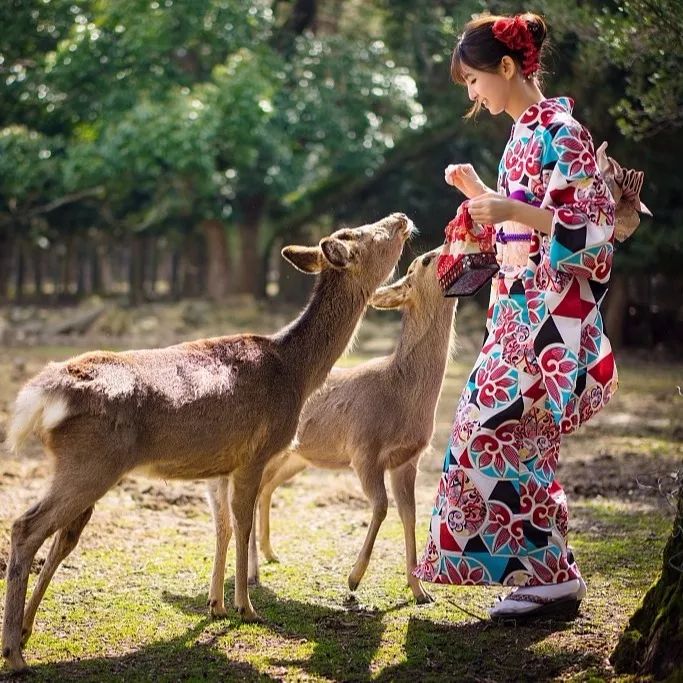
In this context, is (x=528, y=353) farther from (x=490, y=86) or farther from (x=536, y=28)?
(x=536, y=28)

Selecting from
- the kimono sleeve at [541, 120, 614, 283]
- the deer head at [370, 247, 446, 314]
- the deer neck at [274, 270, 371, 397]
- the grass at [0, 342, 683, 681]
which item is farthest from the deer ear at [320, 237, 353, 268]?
the grass at [0, 342, 683, 681]

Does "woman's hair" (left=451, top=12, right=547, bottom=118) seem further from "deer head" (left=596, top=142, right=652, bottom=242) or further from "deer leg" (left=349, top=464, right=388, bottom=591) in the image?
"deer leg" (left=349, top=464, right=388, bottom=591)

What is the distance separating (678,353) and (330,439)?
550 inches

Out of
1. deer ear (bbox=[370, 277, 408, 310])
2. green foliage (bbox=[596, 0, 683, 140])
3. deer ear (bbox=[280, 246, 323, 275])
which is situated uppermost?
green foliage (bbox=[596, 0, 683, 140])

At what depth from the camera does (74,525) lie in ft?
14.7

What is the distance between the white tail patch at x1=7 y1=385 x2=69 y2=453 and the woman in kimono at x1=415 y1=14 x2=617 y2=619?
152 centimetres

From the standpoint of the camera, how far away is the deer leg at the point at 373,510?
525 cm

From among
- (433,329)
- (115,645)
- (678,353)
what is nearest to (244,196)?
(678,353)

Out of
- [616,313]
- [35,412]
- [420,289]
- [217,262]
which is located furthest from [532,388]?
[217,262]

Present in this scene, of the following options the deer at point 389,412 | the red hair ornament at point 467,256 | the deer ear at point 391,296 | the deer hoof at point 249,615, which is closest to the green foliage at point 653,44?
the deer at point 389,412

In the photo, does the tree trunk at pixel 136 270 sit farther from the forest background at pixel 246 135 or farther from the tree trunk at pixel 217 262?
the tree trunk at pixel 217 262

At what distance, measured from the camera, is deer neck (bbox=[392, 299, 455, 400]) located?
5719 mm

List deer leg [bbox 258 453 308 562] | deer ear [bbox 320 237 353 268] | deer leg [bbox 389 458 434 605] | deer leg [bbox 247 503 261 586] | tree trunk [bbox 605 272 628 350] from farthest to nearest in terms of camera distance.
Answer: tree trunk [bbox 605 272 628 350] → deer leg [bbox 258 453 308 562] → deer leg [bbox 247 503 261 586] → deer leg [bbox 389 458 434 605] → deer ear [bbox 320 237 353 268]

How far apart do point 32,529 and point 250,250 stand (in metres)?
21.0
